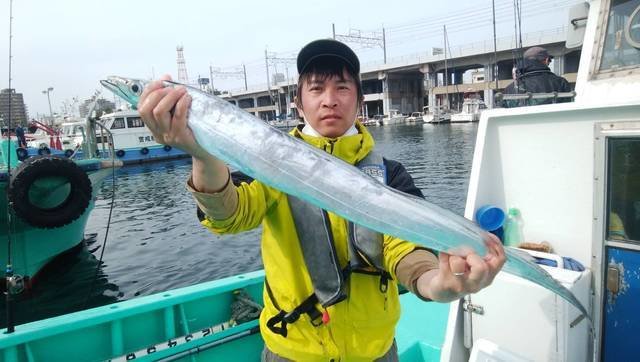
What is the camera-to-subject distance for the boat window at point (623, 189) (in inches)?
123

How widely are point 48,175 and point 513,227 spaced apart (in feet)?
32.8

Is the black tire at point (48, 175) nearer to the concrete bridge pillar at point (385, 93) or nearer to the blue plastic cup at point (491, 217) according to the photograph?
the blue plastic cup at point (491, 217)

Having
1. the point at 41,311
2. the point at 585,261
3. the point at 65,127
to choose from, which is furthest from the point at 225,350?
the point at 65,127

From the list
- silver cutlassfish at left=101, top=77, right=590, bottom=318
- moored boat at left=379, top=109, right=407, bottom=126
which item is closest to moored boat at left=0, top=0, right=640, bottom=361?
silver cutlassfish at left=101, top=77, right=590, bottom=318

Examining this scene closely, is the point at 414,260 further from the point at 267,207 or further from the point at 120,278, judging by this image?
the point at 120,278

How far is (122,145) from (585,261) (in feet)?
126

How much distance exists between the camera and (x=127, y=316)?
407 centimetres

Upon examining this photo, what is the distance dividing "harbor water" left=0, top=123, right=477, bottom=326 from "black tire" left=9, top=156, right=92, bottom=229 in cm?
131

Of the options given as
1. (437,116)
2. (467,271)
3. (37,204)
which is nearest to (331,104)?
(467,271)

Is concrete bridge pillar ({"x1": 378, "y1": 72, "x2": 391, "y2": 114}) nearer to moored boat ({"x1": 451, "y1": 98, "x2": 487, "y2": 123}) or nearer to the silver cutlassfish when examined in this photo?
moored boat ({"x1": 451, "y1": 98, "x2": 487, "y2": 123})

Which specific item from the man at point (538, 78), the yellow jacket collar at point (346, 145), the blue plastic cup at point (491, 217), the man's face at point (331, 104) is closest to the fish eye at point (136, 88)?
the yellow jacket collar at point (346, 145)

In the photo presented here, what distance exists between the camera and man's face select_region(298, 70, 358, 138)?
2.32 meters

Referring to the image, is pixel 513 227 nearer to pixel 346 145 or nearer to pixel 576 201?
pixel 576 201

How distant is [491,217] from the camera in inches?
152
